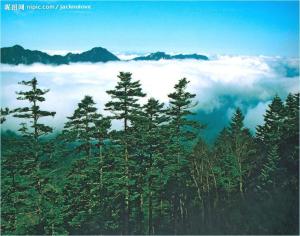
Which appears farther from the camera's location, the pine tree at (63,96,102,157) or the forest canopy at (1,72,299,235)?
the pine tree at (63,96,102,157)

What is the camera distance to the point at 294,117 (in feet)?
157

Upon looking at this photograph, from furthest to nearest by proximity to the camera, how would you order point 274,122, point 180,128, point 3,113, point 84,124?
point 274,122 → point 180,128 → point 84,124 → point 3,113

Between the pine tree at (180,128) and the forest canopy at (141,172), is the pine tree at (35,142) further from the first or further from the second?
the pine tree at (180,128)

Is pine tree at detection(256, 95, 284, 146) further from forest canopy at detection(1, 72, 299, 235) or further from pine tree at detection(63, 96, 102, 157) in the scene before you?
pine tree at detection(63, 96, 102, 157)

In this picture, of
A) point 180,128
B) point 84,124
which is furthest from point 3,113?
point 180,128

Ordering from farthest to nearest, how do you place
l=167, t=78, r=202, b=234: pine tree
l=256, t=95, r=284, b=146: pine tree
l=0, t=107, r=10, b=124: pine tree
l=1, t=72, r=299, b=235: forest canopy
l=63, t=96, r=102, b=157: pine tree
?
1. l=256, t=95, r=284, b=146: pine tree
2. l=167, t=78, r=202, b=234: pine tree
3. l=63, t=96, r=102, b=157: pine tree
4. l=1, t=72, r=299, b=235: forest canopy
5. l=0, t=107, r=10, b=124: pine tree

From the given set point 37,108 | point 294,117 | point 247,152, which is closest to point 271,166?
point 247,152

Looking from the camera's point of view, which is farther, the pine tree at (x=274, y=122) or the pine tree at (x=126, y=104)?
the pine tree at (x=274, y=122)

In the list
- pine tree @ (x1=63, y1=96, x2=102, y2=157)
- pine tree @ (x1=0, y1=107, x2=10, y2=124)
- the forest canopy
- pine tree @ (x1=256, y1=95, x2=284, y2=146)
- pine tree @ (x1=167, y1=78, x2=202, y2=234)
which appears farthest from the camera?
pine tree @ (x1=256, y1=95, x2=284, y2=146)

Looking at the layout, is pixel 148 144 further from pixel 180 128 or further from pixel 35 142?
pixel 35 142

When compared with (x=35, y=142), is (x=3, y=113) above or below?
above

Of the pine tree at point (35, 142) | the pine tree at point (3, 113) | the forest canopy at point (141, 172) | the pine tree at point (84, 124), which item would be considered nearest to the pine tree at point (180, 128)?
the forest canopy at point (141, 172)

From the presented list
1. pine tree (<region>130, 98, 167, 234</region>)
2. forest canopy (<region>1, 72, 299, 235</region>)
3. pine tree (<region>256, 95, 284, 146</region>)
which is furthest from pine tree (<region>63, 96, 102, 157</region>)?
pine tree (<region>256, 95, 284, 146</region>)

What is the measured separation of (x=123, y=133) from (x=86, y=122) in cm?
349
